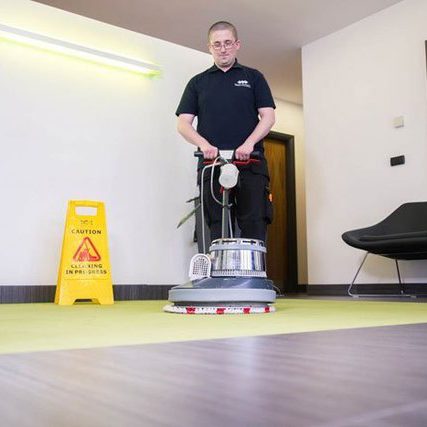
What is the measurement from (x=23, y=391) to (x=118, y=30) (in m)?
3.62

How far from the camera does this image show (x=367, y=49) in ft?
15.4

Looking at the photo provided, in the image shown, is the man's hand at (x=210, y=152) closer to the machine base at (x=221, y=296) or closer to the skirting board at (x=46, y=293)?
the machine base at (x=221, y=296)

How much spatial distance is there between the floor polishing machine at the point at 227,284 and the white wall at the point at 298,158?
187 inches

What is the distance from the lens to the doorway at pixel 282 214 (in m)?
6.54

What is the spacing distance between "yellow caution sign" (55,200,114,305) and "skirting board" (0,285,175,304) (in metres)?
0.20

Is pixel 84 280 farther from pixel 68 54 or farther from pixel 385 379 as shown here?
pixel 385 379

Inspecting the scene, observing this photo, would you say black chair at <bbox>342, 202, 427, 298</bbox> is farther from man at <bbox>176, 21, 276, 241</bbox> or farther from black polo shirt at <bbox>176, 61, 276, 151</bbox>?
black polo shirt at <bbox>176, 61, 276, 151</bbox>

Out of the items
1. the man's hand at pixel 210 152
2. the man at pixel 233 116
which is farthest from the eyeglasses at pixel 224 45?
the man's hand at pixel 210 152

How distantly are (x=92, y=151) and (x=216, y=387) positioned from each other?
3211 millimetres

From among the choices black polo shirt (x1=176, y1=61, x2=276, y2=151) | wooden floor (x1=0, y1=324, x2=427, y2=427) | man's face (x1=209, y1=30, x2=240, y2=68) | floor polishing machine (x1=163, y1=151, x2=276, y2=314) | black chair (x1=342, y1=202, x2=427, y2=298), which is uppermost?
man's face (x1=209, y1=30, x2=240, y2=68)

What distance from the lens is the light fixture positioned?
320cm

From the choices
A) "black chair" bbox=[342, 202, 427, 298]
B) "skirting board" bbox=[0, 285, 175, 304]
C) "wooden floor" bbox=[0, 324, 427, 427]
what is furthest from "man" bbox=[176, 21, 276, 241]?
"wooden floor" bbox=[0, 324, 427, 427]

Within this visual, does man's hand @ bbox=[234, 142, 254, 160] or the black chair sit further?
the black chair

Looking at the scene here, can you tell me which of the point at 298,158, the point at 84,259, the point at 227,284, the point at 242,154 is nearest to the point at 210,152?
the point at 242,154
